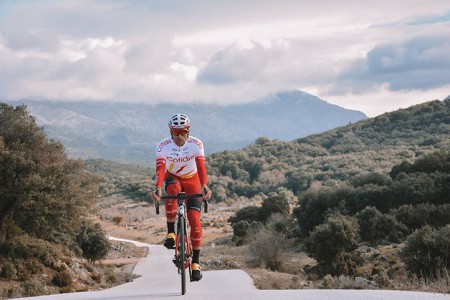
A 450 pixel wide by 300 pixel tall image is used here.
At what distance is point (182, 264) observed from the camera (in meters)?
10.6

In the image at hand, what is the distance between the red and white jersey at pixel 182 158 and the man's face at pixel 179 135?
79mm

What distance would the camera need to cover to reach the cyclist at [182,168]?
1084 cm

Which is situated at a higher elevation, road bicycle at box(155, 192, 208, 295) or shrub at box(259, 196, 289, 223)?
road bicycle at box(155, 192, 208, 295)

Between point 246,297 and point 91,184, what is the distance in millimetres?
22159

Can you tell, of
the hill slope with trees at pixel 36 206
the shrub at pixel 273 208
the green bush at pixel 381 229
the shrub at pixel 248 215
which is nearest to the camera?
the hill slope with trees at pixel 36 206

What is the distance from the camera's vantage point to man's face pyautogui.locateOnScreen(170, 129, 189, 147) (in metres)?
10.9

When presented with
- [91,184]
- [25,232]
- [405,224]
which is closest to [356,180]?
[405,224]

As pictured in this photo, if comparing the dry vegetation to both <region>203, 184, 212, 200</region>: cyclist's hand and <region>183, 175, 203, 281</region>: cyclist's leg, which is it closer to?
<region>183, 175, 203, 281</region>: cyclist's leg

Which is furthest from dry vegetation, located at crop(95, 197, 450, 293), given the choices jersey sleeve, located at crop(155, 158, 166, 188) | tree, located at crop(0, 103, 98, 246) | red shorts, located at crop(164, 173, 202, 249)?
tree, located at crop(0, 103, 98, 246)

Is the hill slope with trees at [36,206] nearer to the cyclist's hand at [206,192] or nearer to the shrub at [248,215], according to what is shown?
the cyclist's hand at [206,192]

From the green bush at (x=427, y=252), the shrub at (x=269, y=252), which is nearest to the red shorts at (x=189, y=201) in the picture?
the green bush at (x=427, y=252)

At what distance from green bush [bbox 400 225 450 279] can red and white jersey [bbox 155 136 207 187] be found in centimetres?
1404

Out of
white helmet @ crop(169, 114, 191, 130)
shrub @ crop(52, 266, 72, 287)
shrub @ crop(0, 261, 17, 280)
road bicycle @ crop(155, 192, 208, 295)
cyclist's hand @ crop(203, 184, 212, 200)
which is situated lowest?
shrub @ crop(52, 266, 72, 287)

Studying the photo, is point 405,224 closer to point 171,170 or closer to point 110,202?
point 171,170
